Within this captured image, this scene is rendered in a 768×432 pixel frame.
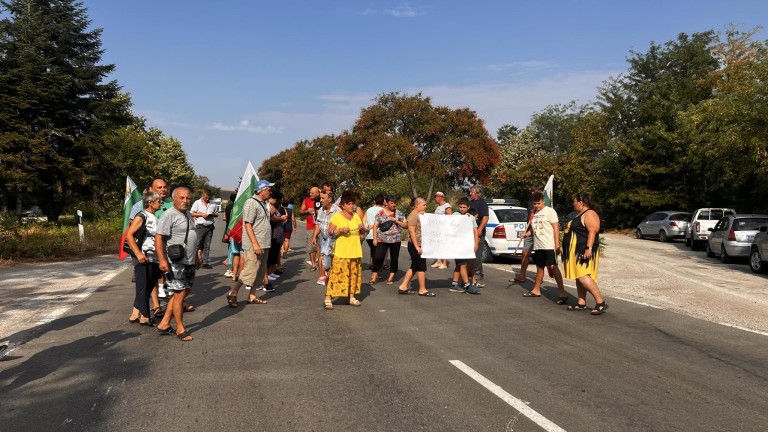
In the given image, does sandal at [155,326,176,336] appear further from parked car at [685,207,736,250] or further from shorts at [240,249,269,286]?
parked car at [685,207,736,250]

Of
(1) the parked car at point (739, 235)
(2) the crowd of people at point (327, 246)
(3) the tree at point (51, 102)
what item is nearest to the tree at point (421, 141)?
(3) the tree at point (51, 102)

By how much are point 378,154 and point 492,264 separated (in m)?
17.0

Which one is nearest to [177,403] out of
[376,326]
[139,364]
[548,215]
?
[139,364]

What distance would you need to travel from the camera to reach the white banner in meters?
10.5

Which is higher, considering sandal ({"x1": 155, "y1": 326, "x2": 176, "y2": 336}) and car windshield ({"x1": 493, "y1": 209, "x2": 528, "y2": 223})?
car windshield ({"x1": 493, "y1": 209, "x2": 528, "y2": 223})

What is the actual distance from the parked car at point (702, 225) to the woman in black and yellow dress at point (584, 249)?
1605 cm

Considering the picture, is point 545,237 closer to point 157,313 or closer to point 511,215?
point 511,215

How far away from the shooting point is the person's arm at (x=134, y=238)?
7289 mm

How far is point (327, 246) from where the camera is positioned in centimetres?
1084

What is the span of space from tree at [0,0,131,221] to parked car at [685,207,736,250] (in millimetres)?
27613

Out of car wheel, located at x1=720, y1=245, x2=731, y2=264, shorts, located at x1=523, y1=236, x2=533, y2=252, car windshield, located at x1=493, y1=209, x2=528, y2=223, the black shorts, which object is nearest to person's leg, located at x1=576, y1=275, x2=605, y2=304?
the black shorts

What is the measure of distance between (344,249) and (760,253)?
11.2 m

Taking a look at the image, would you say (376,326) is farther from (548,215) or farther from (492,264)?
(492,264)

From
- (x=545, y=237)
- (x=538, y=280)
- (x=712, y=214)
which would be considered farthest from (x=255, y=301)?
(x=712, y=214)
